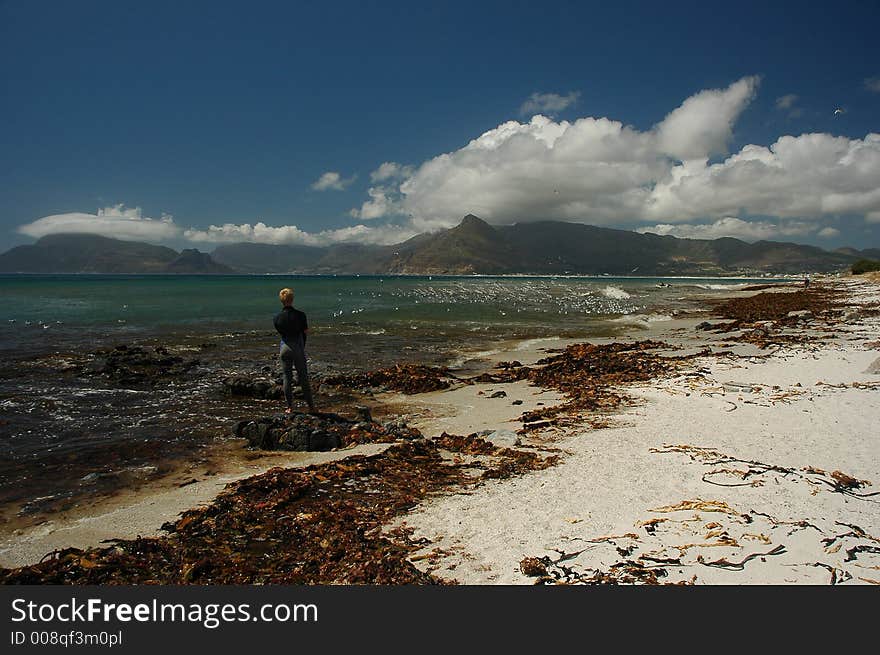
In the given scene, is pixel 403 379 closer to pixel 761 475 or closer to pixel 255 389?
pixel 255 389

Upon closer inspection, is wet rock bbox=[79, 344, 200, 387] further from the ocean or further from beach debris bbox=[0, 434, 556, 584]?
beach debris bbox=[0, 434, 556, 584]

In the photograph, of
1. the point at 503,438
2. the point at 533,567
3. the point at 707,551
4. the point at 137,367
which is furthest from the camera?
the point at 137,367

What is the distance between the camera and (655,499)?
515 cm

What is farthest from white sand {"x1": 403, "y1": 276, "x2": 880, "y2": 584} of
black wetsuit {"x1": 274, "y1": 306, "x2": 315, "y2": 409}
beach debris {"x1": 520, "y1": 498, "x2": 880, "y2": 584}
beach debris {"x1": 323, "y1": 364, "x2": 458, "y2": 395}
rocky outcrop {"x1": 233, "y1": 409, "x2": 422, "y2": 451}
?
beach debris {"x1": 323, "y1": 364, "x2": 458, "y2": 395}

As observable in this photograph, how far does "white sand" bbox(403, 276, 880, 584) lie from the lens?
381cm

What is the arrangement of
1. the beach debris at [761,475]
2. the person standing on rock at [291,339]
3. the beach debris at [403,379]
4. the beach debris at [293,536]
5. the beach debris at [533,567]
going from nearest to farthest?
the beach debris at [533,567], the beach debris at [293,536], the beach debris at [761,475], the person standing on rock at [291,339], the beach debris at [403,379]

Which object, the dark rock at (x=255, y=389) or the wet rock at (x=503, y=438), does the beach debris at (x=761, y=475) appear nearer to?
the wet rock at (x=503, y=438)

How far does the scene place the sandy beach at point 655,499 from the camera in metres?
3.81

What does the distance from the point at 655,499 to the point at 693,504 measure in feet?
1.29

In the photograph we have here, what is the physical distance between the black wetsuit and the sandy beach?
2.61 m

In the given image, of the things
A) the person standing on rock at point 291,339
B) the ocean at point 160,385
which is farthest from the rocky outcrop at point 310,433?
the person standing on rock at point 291,339

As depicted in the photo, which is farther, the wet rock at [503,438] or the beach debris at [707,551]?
the wet rock at [503,438]

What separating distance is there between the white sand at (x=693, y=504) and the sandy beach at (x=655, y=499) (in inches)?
0.8

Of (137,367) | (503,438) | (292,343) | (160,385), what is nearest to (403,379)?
(292,343)
